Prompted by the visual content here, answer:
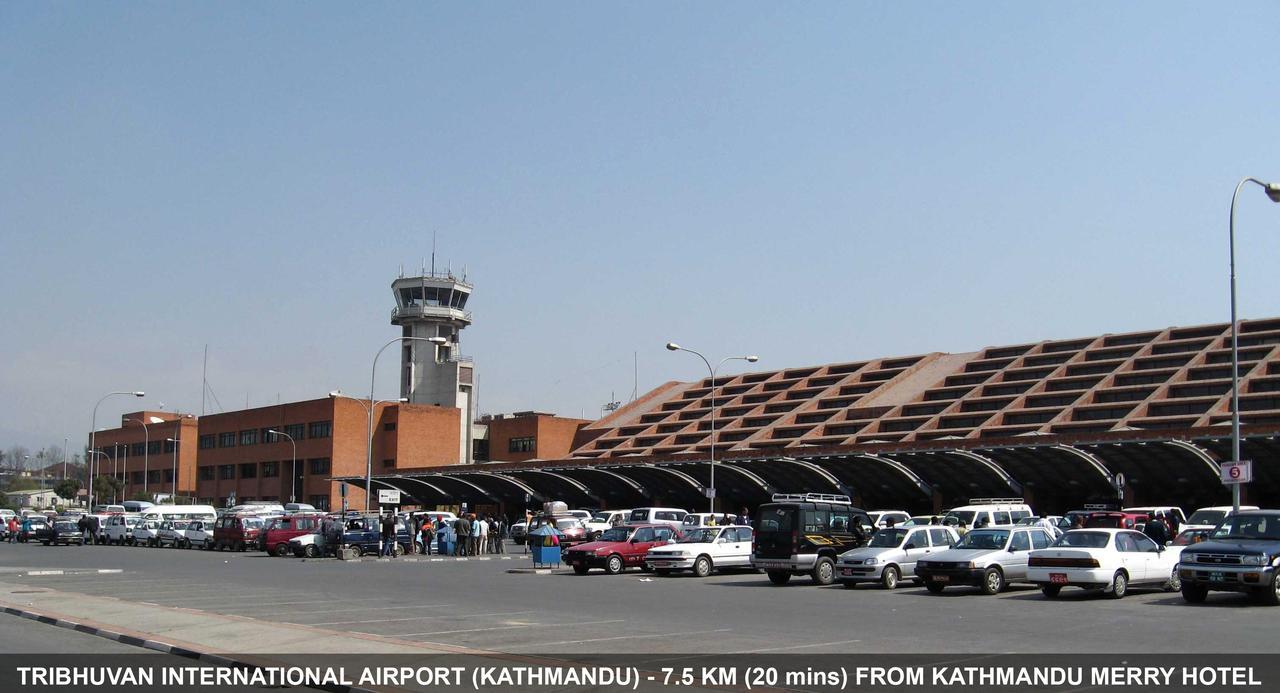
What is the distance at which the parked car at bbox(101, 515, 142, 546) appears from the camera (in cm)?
6166

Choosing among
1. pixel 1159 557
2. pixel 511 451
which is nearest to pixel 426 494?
pixel 511 451

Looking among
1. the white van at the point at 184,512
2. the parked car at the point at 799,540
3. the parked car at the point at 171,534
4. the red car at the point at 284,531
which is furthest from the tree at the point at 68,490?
the parked car at the point at 799,540

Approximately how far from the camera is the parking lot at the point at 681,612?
15.1 meters

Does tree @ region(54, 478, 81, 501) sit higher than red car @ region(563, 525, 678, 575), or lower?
lower

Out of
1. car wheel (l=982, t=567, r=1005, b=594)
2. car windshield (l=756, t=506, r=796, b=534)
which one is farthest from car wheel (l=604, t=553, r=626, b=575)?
car wheel (l=982, t=567, r=1005, b=594)

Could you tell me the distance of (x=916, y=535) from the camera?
2714 centimetres

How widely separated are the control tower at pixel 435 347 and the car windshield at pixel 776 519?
3464 inches

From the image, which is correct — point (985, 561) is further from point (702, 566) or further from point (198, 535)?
point (198, 535)

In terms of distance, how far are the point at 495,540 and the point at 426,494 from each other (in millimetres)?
40521

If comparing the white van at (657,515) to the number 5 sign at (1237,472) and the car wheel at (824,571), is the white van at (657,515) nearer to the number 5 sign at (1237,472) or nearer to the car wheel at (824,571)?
the car wheel at (824,571)

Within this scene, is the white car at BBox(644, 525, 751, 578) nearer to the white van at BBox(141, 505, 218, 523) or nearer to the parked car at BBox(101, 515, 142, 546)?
the parked car at BBox(101, 515, 142, 546)

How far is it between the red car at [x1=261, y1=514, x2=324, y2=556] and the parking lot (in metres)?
14.2


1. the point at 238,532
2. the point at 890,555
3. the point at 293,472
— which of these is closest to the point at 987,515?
the point at 890,555

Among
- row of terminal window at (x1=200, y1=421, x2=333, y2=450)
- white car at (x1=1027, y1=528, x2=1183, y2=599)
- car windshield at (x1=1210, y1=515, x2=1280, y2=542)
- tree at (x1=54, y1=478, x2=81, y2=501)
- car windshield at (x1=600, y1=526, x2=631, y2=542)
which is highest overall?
row of terminal window at (x1=200, y1=421, x2=333, y2=450)
